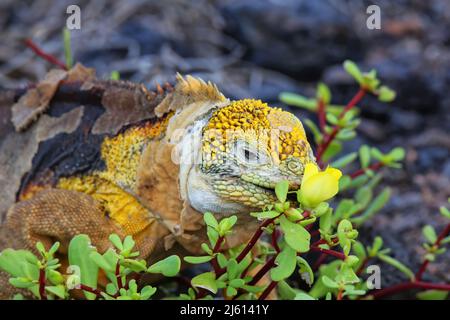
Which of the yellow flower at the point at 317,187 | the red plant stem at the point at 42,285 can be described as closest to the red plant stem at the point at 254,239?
the yellow flower at the point at 317,187

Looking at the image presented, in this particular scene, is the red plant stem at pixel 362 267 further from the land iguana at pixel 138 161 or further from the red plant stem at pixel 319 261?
the land iguana at pixel 138 161

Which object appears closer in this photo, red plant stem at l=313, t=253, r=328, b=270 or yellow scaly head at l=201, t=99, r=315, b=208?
yellow scaly head at l=201, t=99, r=315, b=208

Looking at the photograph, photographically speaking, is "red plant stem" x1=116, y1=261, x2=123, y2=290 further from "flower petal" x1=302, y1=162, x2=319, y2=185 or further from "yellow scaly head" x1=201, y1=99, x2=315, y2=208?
"flower petal" x1=302, y1=162, x2=319, y2=185

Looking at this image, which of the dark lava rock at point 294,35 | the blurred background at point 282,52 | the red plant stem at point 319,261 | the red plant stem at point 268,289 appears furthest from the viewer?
the dark lava rock at point 294,35

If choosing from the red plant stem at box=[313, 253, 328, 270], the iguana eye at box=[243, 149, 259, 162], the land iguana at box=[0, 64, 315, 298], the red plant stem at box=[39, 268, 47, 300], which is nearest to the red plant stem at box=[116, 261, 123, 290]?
the red plant stem at box=[39, 268, 47, 300]

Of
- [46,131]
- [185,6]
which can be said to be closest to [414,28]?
[185,6]

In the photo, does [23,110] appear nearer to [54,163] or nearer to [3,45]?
[54,163]

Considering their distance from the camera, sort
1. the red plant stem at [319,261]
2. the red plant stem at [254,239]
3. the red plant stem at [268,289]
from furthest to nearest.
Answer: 1. the red plant stem at [319,261]
2. the red plant stem at [268,289]
3. the red plant stem at [254,239]
